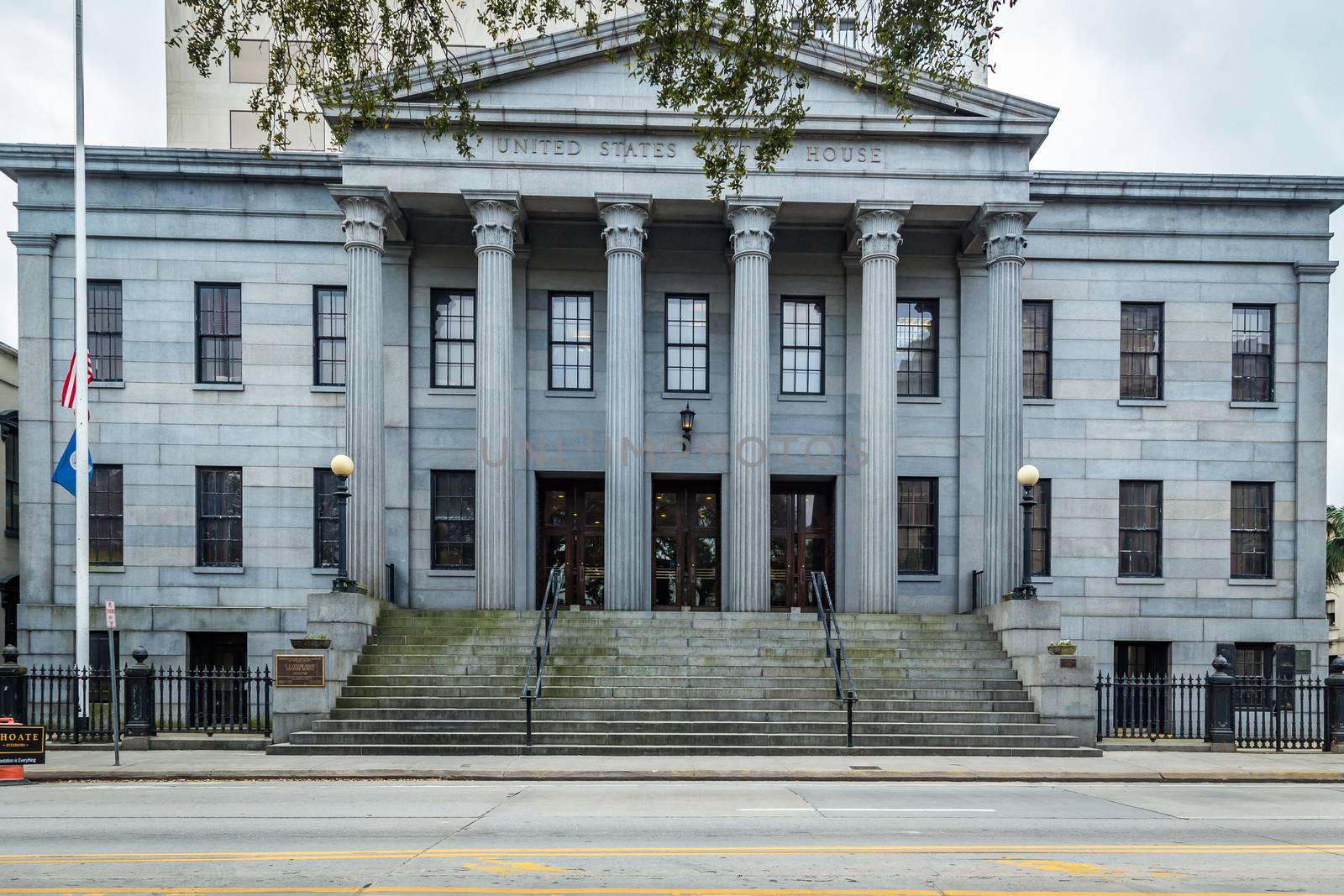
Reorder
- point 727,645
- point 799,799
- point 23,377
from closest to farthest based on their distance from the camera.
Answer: point 799,799
point 727,645
point 23,377

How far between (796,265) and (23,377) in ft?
61.8

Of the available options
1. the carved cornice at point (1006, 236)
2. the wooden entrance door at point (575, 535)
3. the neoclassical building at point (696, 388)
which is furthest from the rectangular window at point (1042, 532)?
the wooden entrance door at point (575, 535)

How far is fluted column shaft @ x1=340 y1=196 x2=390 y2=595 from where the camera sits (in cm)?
2319

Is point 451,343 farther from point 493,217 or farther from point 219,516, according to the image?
point 219,516

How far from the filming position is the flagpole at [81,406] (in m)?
21.0

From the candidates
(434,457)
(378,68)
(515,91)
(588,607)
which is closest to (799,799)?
(378,68)

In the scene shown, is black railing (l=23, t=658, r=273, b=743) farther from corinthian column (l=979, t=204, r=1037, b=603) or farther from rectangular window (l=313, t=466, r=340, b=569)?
corinthian column (l=979, t=204, r=1037, b=603)

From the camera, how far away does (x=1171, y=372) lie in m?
27.1

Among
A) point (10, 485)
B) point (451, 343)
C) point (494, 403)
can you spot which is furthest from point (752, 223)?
point (10, 485)

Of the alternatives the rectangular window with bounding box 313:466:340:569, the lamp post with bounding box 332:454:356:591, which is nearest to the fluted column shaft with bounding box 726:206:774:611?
the lamp post with bounding box 332:454:356:591

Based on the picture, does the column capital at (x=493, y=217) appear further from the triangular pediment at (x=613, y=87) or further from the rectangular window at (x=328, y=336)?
the rectangular window at (x=328, y=336)

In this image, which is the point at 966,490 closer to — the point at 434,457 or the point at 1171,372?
the point at 1171,372

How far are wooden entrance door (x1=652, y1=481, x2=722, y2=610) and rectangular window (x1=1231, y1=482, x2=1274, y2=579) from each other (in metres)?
12.9

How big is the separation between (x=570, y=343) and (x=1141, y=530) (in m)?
14.9
